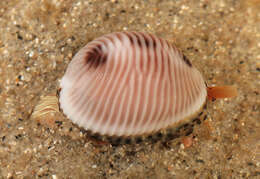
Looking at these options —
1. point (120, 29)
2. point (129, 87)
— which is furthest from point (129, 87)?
point (120, 29)

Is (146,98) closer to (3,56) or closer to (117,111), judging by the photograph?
(117,111)

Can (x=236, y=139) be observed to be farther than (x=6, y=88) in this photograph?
No

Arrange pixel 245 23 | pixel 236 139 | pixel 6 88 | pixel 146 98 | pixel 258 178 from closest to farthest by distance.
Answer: pixel 146 98 < pixel 258 178 < pixel 236 139 < pixel 6 88 < pixel 245 23

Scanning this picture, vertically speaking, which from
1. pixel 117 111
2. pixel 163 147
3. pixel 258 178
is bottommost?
pixel 258 178

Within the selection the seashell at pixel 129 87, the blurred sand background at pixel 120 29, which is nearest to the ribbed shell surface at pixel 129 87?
the seashell at pixel 129 87

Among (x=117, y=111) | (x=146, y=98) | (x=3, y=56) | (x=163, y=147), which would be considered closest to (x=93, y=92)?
(x=117, y=111)

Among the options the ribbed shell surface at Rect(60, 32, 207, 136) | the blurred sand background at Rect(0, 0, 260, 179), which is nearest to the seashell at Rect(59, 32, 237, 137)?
the ribbed shell surface at Rect(60, 32, 207, 136)

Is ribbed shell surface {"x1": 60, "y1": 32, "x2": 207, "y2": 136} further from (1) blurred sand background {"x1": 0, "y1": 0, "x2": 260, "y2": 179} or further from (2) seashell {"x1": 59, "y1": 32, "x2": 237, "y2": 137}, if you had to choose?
(1) blurred sand background {"x1": 0, "y1": 0, "x2": 260, "y2": 179}
